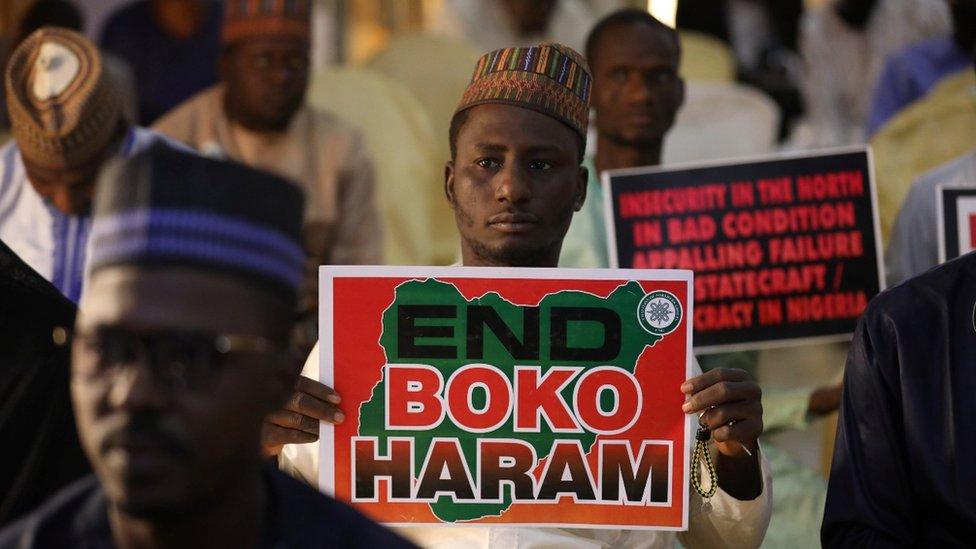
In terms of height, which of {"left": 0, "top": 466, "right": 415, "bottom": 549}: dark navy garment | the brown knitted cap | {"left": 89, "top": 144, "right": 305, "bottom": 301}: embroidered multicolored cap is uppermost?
the brown knitted cap

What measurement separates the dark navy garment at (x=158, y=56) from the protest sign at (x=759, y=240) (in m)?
4.25

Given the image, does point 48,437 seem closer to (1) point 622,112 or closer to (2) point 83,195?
(2) point 83,195

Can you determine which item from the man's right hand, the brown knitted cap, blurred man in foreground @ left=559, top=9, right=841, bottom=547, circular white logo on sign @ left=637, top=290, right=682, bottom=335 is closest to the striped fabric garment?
the brown knitted cap

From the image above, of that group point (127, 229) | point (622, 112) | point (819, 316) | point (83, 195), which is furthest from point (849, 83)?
point (127, 229)

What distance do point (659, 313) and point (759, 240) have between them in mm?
1787

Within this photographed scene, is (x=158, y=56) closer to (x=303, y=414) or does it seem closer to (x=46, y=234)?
(x=46, y=234)

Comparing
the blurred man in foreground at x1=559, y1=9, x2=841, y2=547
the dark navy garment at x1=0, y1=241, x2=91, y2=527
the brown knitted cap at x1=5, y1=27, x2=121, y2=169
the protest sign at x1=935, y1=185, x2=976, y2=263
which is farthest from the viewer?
the brown knitted cap at x1=5, y1=27, x2=121, y2=169

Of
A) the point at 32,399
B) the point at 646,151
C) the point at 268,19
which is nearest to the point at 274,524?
the point at 32,399

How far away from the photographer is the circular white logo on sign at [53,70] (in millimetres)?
5762

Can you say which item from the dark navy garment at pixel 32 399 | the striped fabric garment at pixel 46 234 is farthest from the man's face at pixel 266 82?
the dark navy garment at pixel 32 399

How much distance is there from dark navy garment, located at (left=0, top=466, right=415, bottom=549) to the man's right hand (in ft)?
3.38

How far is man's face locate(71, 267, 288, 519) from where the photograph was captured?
250cm

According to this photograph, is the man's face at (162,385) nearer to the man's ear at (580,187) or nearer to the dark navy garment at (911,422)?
the dark navy garment at (911,422)

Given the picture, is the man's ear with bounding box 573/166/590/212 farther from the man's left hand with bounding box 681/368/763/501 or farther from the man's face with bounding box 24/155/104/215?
the man's face with bounding box 24/155/104/215
